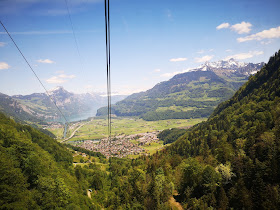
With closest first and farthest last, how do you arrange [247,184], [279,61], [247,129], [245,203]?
[245,203]
[247,184]
[247,129]
[279,61]

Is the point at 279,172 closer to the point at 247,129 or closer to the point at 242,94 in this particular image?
the point at 247,129

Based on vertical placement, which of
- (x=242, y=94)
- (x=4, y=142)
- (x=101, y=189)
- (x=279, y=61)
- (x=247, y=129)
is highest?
(x=279, y=61)

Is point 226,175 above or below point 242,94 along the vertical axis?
below

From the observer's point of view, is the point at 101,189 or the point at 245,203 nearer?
the point at 245,203

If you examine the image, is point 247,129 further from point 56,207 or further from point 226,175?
point 56,207

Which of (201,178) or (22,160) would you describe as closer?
(22,160)

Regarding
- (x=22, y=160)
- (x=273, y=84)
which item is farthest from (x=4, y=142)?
(x=273, y=84)

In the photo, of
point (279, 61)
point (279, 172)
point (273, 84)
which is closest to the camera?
point (279, 172)

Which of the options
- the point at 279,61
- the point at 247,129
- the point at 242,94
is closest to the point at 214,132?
the point at 247,129

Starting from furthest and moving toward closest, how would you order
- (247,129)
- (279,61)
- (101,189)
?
(279,61), (247,129), (101,189)
